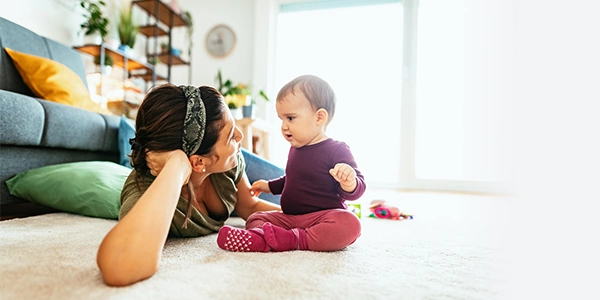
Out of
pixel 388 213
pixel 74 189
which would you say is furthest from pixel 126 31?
pixel 388 213

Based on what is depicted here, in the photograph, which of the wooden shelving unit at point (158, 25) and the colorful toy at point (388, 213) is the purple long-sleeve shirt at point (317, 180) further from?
the wooden shelving unit at point (158, 25)

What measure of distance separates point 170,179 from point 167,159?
0.10 metres

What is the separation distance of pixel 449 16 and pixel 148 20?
3.19 m

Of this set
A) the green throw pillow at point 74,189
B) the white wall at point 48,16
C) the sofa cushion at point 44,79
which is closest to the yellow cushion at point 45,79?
the sofa cushion at point 44,79

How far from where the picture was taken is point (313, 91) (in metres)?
1.00

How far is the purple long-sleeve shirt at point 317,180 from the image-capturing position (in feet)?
3.18

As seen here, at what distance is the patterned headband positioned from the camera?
0.80m

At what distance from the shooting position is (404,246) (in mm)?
962

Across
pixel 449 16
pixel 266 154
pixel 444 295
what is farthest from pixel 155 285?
pixel 449 16

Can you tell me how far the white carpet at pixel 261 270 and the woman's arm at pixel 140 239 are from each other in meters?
0.03

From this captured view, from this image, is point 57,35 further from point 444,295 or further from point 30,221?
point 444,295

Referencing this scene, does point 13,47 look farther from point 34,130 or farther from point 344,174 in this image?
point 344,174

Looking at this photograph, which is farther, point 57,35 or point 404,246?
point 57,35

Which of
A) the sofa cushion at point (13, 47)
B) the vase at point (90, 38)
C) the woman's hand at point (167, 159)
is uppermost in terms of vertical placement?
the vase at point (90, 38)
